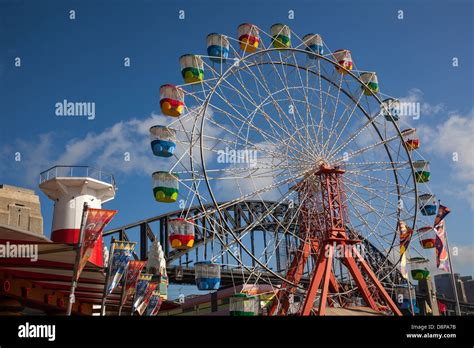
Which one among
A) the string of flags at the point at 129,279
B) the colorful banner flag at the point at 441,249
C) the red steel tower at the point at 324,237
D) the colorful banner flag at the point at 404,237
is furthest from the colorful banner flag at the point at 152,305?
the colorful banner flag at the point at 441,249

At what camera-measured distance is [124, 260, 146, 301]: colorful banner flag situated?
30297 mm

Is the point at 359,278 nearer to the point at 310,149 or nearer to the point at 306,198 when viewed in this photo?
the point at 306,198

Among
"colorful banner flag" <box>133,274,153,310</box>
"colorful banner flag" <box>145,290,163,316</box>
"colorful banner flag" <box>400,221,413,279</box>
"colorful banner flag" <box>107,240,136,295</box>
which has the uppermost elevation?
"colorful banner flag" <box>400,221,413,279</box>

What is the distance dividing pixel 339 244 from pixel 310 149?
20.9ft

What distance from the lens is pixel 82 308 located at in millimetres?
37562

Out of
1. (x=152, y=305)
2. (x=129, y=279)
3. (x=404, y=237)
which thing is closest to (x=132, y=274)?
(x=129, y=279)

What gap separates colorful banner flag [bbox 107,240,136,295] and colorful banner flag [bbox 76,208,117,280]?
14.2 ft

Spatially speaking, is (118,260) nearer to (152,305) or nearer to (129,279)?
(129,279)

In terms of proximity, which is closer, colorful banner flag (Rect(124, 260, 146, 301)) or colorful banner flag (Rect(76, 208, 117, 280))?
colorful banner flag (Rect(76, 208, 117, 280))

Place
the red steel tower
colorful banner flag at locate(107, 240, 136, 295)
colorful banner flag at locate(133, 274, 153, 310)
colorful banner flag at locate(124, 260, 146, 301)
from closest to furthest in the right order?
colorful banner flag at locate(107, 240, 136, 295) < colorful banner flag at locate(124, 260, 146, 301) < the red steel tower < colorful banner flag at locate(133, 274, 153, 310)

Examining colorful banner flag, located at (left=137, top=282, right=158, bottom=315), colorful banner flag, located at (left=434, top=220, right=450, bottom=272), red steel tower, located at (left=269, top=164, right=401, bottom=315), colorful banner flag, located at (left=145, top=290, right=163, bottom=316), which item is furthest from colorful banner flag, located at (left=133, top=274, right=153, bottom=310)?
colorful banner flag, located at (left=434, top=220, right=450, bottom=272)

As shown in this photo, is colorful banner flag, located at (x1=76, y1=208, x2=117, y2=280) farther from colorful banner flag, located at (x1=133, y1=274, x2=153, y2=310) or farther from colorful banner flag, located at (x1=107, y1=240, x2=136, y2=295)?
colorful banner flag, located at (x1=133, y1=274, x2=153, y2=310)

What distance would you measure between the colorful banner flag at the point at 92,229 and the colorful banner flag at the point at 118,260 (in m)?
4.33
